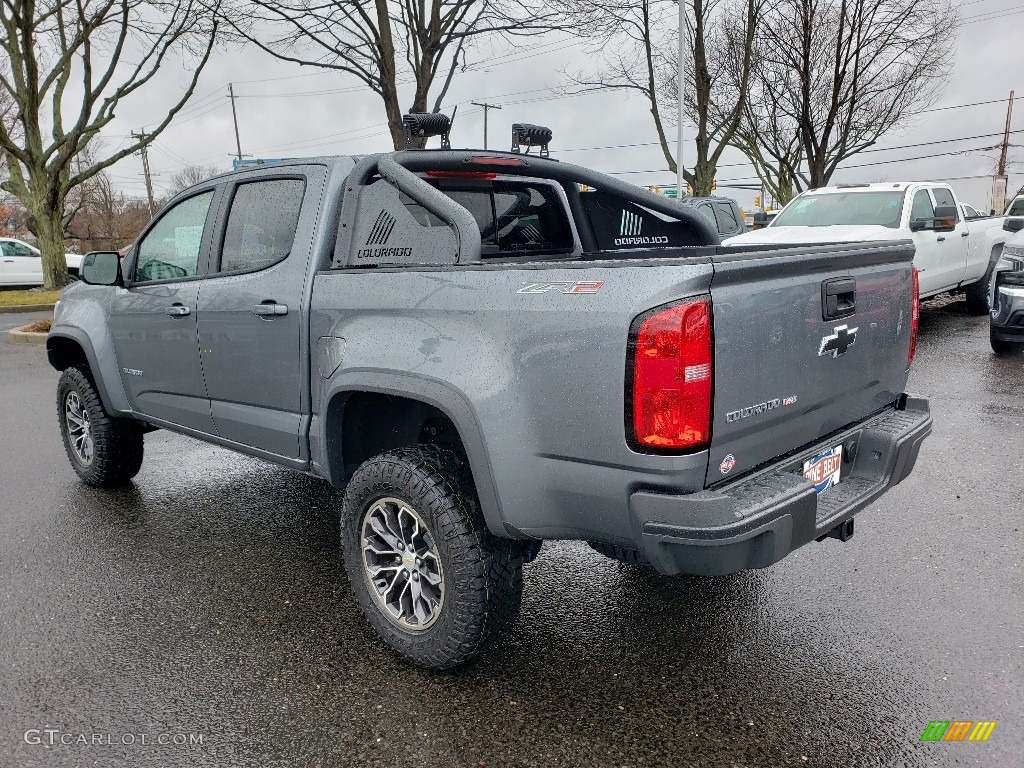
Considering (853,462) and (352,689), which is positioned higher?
(853,462)

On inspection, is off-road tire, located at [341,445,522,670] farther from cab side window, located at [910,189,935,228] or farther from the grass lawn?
the grass lawn

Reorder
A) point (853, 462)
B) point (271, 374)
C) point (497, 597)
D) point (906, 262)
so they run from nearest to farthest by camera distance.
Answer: point (497, 597) < point (853, 462) < point (906, 262) < point (271, 374)

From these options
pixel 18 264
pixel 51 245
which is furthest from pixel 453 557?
pixel 18 264

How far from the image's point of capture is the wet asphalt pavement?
2.45 metres

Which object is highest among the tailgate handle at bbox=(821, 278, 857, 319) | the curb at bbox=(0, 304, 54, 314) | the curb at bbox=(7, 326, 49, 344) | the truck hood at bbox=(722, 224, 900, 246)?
the tailgate handle at bbox=(821, 278, 857, 319)

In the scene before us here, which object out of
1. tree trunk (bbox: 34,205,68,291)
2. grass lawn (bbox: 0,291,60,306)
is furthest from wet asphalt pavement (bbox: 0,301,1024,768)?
tree trunk (bbox: 34,205,68,291)

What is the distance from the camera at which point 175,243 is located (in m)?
4.21

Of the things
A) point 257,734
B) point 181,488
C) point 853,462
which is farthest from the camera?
point 181,488

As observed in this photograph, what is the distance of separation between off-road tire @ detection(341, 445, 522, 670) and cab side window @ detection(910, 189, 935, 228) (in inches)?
363

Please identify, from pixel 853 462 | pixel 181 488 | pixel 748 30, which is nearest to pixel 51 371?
pixel 181 488

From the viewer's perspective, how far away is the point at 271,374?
Result: 3.42m

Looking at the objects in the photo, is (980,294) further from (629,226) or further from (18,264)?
(18,264)

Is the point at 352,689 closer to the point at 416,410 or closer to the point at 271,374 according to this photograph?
the point at 416,410

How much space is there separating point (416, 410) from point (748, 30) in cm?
2060
